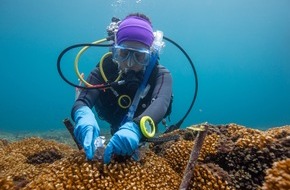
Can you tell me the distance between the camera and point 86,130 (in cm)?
394

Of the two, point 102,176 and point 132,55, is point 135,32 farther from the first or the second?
point 102,176

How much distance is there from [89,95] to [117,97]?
588mm

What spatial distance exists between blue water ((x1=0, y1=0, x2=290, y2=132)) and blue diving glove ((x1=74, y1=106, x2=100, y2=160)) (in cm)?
5951

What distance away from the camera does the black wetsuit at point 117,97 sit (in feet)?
15.0

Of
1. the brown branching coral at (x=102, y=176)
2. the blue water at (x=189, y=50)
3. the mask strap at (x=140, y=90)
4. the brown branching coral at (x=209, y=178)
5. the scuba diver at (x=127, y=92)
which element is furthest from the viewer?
the blue water at (x=189, y=50)

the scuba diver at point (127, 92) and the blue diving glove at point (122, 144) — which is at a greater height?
the scuba diver at point (127, 92)

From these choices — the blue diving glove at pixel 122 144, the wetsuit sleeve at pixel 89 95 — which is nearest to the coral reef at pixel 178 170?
the blue diving glove at pixel 122 144

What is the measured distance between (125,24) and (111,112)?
2.02 meters

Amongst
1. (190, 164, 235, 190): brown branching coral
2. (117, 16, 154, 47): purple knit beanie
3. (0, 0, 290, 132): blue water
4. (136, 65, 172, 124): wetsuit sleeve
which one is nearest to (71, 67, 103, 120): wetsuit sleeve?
(117, 16, 154, 47): purple knit beanie

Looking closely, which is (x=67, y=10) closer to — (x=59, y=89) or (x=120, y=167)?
(x=59, y=89)

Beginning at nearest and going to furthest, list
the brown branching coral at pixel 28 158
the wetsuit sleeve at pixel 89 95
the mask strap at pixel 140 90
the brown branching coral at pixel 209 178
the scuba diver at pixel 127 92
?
the brown branching coral at pixel 209 178 → the scuba diver at pixel 127 92 → the brown branching coral at pixel 28 158 → the mask strap at pixel 140 90 → the wetsuit sleeve at pixel 89 95

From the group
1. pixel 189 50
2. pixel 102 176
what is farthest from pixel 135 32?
pixel 189 50

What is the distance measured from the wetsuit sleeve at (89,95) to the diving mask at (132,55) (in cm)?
84

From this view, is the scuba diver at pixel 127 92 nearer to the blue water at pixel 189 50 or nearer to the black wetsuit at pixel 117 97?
the black wetsuit at pixel 117 97
